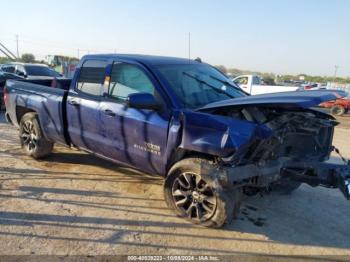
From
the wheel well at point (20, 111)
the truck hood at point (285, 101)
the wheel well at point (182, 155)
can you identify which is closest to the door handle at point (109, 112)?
the wheel well at point (182, 155)

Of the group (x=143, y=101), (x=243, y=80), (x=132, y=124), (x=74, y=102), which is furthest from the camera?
(x=243, y=80)

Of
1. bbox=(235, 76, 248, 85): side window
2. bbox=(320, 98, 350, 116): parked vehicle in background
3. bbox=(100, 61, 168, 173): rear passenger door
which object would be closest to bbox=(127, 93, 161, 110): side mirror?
bbox=(100, 61, 168, 173): rear passenger door

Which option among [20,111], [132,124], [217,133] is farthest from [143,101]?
[20,111]

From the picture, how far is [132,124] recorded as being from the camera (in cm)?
454

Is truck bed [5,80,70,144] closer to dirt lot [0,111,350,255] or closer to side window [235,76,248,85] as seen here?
dirt lot [0,111,350,255]

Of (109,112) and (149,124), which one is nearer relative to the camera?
(149,124)

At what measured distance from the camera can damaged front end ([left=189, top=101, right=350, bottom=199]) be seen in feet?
12.3

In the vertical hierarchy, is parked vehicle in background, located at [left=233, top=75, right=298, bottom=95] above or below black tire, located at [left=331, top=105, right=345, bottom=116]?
above

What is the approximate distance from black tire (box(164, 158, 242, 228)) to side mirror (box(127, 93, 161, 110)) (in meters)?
0.72

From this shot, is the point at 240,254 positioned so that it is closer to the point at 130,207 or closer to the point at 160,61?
the point at 130,207

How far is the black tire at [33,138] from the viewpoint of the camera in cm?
624

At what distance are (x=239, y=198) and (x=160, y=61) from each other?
2.10 meters

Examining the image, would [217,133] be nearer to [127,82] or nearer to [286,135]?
[286,135]

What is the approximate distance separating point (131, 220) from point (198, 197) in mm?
827
